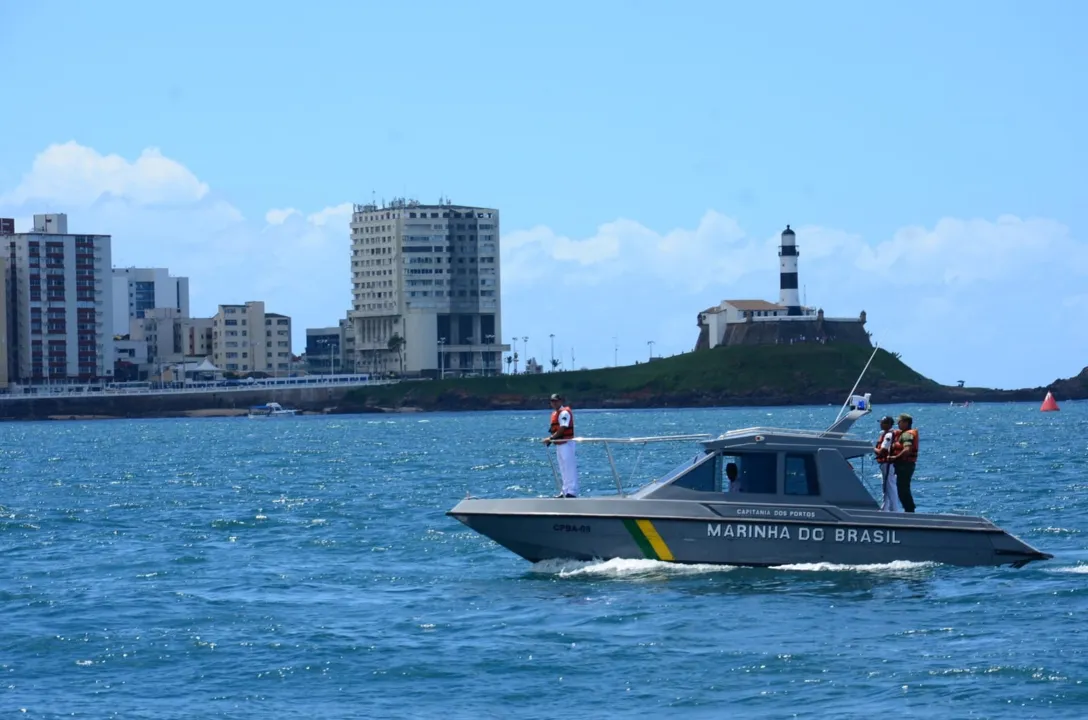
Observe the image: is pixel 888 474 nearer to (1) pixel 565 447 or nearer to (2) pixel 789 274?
(1) pixel 565 447

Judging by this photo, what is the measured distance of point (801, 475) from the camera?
22375 millimetres

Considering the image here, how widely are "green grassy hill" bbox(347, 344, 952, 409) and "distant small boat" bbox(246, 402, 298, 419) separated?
8.35 m

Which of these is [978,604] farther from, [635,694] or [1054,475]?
[1054,475]

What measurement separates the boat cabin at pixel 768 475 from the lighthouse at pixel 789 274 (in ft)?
509

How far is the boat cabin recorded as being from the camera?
73.0 feet

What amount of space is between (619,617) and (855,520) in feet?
13.7

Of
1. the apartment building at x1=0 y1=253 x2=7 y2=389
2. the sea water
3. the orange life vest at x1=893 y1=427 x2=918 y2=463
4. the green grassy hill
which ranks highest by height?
the apartment building at x1=0 y1=253 x2=7 y2=389

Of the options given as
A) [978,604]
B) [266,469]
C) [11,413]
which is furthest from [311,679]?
[11,413]

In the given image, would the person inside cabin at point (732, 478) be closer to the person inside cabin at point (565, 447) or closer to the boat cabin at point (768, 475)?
the boat cabin at point (768, 475)

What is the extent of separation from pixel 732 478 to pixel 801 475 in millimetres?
928

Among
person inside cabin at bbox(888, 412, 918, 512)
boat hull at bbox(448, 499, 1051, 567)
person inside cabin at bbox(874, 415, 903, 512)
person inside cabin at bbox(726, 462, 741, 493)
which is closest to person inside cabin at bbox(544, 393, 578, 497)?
boat hull at bbox(448, 499, 1051, 567)

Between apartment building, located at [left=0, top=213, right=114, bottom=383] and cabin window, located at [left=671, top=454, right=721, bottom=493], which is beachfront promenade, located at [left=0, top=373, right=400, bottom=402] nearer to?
apartment building, located at [left=0, top=213, right=114, bottom=383]

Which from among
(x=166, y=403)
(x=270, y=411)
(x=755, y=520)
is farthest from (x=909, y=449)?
(x=166, y=403)

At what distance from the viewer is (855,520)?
22.1 metres
